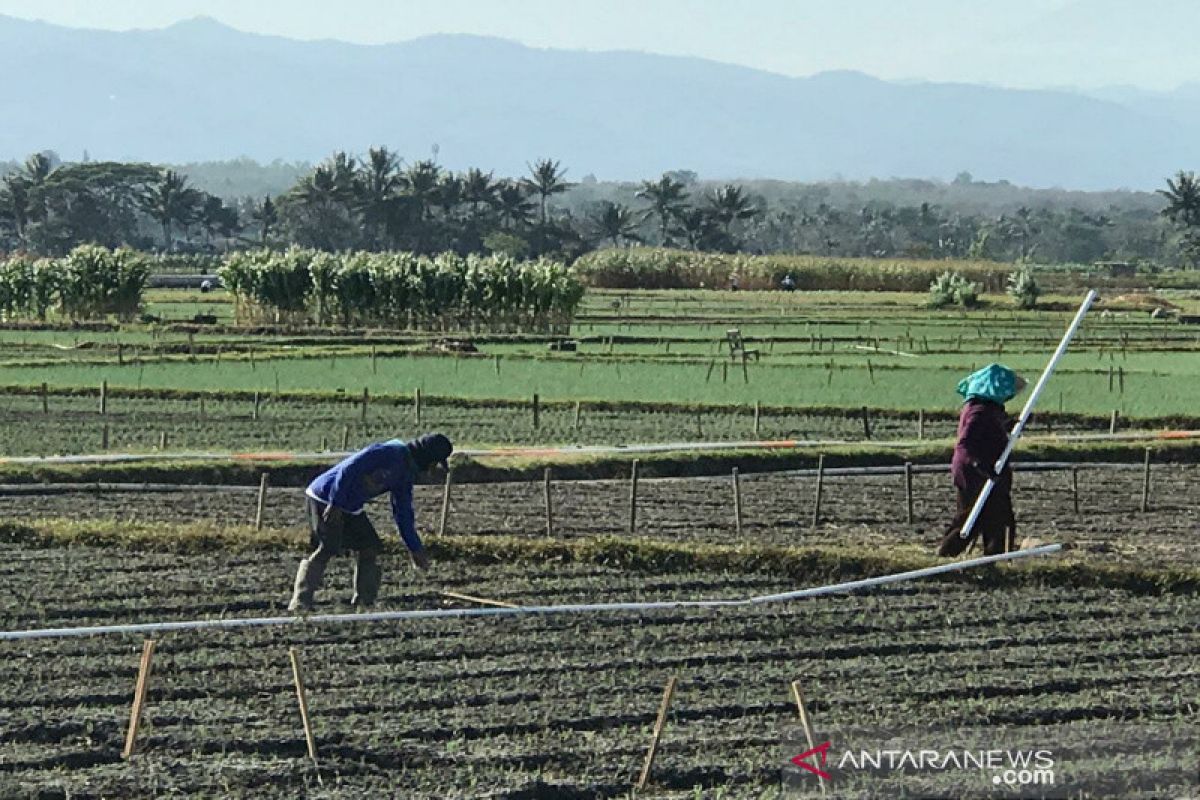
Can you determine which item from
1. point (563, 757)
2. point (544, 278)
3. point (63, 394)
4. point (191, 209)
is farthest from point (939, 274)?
point (563, 757)

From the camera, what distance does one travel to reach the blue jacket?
1158 cm

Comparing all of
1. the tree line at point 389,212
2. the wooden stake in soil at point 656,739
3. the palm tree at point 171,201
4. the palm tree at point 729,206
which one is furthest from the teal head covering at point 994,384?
the palm tree at point 171,201

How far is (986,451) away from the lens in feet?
44.2

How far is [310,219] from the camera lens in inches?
4422

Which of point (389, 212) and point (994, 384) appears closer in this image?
point (994, 384)

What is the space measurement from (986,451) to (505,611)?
4.08 metres

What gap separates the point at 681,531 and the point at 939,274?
2291 inches

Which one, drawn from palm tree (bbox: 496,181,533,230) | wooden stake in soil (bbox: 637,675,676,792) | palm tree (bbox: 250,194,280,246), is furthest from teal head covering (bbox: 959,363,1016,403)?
palm tree (bbox: 250,194,280,246)

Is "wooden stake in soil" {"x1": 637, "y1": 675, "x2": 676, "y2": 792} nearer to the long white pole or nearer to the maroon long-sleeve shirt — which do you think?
the long white pole

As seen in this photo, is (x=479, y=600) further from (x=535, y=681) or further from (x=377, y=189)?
(x=377, y=189)

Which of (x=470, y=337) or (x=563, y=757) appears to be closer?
(x=563, y=757)

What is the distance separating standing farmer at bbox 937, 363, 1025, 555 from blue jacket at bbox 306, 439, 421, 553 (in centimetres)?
447

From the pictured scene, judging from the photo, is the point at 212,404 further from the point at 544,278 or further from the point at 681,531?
the point at 544,278
